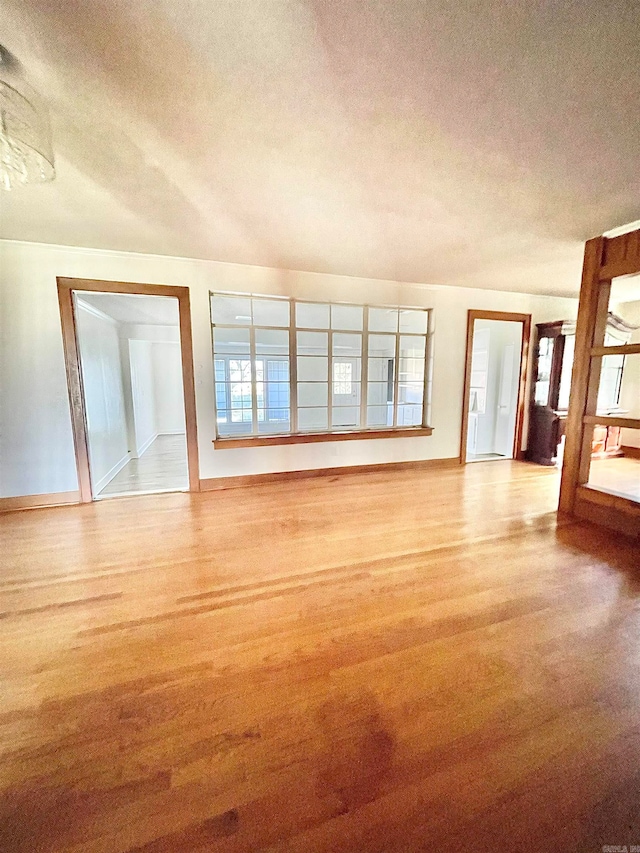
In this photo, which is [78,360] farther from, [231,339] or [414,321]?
[414,321]

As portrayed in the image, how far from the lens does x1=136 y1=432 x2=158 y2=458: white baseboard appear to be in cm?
605

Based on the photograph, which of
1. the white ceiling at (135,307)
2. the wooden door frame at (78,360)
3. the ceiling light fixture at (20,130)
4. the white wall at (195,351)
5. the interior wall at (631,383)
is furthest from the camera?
the interior wall at (631,383)

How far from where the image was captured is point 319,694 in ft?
4.39

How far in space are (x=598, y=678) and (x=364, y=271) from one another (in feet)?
12.9

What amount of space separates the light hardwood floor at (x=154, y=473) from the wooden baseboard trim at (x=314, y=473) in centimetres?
39

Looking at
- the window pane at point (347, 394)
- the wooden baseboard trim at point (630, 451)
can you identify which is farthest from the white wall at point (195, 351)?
the wooden baseboard trim at point (630, 451)

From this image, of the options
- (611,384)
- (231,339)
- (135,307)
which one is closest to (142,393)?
(135,307)

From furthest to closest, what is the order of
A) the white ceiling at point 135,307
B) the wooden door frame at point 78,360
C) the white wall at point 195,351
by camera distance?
the white ceiling at point 135,307 < the wooden door frame at point 78,360 < the white wall at point 195,351

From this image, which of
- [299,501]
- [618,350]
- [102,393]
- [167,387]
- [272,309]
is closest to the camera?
[618,350]

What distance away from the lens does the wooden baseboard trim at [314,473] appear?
394cm

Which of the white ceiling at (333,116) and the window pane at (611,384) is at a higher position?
the white ceiling at (333,116)

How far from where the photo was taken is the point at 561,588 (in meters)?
2.04

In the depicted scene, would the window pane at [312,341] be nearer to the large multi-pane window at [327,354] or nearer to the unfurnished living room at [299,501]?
the large multi-pane window at [327,354]

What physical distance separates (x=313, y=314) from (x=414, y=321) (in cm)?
155
